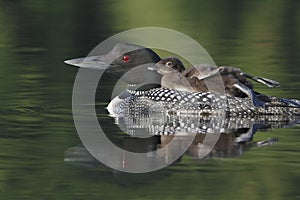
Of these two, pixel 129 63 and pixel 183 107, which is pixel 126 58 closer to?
pixel 129 63

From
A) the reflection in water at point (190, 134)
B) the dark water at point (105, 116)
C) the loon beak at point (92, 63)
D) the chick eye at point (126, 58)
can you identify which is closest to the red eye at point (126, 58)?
the chick eye at point (126, 58)

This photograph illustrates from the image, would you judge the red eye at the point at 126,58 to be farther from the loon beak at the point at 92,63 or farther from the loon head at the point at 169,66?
the loon head at the point at 169,66

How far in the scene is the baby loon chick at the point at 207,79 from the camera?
9.69 m

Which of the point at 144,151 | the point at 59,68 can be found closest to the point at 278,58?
the point at 59,68

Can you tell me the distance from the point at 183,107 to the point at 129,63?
80 centimetres

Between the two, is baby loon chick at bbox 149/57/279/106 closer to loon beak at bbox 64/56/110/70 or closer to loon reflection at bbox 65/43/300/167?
loon reflection at bbox 65/43/300/167

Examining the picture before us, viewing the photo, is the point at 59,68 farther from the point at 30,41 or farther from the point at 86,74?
the point at 30,41

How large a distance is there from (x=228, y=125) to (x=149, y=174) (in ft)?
6.55

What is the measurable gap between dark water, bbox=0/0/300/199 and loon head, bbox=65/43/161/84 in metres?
0.49

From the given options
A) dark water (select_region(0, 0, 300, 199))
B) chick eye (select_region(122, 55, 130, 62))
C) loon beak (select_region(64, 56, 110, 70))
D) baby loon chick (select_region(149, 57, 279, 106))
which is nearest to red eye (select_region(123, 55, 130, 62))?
chick eye (select_region(122, 55, 130, 62))

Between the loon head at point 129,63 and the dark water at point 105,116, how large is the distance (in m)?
0.49

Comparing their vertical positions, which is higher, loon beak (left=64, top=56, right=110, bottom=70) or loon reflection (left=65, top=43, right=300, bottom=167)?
loon beak (left=64, top=56, right=110, bottom=70)

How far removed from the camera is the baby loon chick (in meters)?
9.69

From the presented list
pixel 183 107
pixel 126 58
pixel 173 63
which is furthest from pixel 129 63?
pixel 183 107
